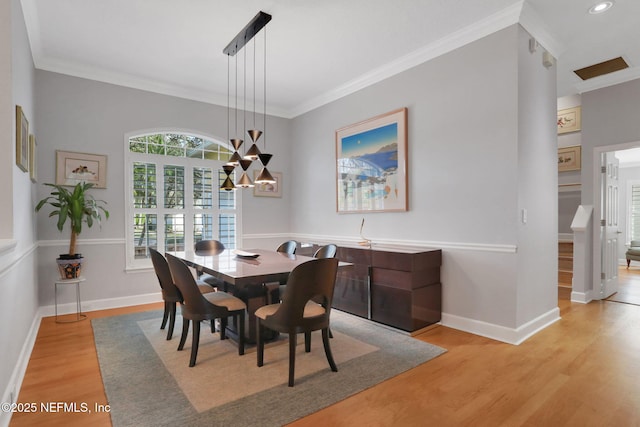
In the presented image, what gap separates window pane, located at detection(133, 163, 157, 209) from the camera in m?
4.48

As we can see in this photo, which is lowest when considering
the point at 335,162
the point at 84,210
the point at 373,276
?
the point at 373,276

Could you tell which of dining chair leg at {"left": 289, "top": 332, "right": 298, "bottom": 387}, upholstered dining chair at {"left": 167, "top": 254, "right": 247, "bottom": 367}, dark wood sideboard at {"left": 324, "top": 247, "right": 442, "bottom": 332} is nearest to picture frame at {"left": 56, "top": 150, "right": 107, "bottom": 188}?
upholstered dining chair at {"left": 167, "top": 254, "right": 247, "bottom": 367}

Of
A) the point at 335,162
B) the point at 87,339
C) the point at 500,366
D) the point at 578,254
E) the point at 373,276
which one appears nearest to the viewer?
the point at 500,366

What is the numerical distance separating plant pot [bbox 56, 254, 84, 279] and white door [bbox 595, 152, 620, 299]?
629 centimetres

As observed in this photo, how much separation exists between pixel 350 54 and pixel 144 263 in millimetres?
3643

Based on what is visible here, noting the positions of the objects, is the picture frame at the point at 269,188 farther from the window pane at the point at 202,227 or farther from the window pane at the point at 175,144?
the window pane at the point at 175,144

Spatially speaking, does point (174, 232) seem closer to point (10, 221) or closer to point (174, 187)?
point (174, 187)

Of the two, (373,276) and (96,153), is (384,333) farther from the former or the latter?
(96,153)

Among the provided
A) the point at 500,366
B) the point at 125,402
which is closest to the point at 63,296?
the point at 125,402

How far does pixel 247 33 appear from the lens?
3277mm

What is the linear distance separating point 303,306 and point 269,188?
355cm

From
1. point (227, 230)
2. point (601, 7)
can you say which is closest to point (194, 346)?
point (227, 230)

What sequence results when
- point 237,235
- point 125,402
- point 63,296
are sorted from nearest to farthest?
point 125,402 → point 63,296 → point 237,235

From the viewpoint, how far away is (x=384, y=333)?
10.7 ft
